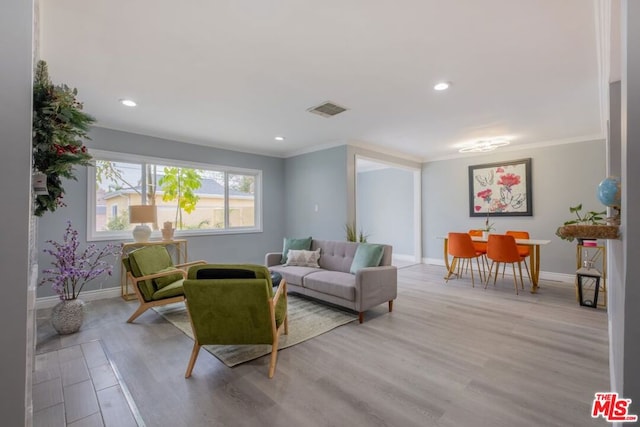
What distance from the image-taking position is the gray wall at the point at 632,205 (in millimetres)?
885

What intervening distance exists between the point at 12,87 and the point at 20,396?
1094 mm

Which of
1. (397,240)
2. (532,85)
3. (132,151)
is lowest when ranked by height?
(397,240)

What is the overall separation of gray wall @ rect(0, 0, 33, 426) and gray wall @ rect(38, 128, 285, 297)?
2650 millimetres

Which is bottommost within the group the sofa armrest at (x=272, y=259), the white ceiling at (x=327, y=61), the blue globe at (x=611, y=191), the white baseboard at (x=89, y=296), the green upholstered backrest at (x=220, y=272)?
the white baseboard at (x=89, y=296)

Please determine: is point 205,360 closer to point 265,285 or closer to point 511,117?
point 265,285

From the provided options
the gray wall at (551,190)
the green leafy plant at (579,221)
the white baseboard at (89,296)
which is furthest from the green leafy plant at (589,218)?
the white baseboard at (89,296)

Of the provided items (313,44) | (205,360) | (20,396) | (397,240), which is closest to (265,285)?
(205,360)

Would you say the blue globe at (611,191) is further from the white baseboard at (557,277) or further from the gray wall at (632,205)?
the white baseboard at (557,277)

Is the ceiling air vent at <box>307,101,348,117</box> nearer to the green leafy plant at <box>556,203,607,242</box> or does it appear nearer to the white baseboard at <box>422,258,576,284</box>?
the green leafy plant at <box>556,203,607,242</box>

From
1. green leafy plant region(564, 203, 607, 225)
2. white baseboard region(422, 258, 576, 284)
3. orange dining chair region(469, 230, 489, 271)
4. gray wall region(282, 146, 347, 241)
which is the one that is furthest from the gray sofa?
white baseboard region(422, 258, 576, 284)

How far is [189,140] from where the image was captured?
4.87 m

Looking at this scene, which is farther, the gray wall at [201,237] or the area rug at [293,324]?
the gray wall at [201,237]

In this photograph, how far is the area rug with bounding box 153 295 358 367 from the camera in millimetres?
2443

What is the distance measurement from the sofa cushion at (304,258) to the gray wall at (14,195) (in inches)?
129
